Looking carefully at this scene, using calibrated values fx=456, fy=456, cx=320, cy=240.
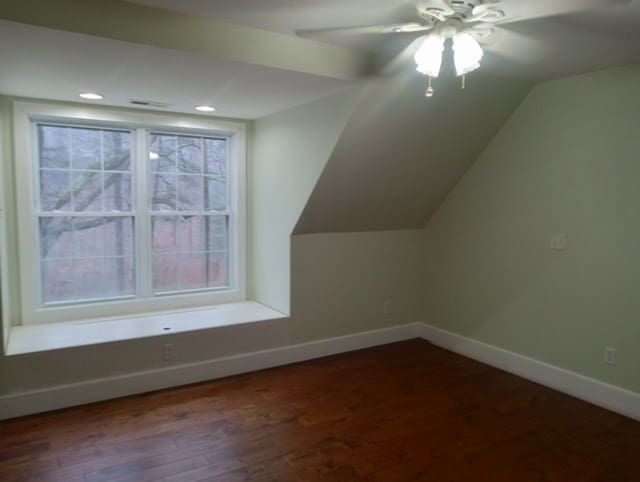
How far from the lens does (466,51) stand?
2.12 metres

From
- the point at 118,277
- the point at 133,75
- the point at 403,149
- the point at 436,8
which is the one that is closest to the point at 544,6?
the point at 436,8

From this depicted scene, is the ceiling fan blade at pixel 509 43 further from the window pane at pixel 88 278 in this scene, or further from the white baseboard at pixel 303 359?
the window pane at pixel 88 278

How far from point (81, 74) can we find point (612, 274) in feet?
11.9

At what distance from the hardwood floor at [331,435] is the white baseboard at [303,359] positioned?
9 centimetres

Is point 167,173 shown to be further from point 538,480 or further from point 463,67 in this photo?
point 538,480

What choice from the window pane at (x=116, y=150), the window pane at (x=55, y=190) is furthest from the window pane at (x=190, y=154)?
the window pane at (x=55, y=190)

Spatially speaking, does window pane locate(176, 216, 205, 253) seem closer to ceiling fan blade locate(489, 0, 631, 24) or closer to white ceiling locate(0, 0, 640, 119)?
white ceiling locate(0, 0, 640, 119)

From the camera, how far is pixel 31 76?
2.76 m

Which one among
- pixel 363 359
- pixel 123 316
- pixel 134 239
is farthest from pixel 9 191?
pixel 363 359

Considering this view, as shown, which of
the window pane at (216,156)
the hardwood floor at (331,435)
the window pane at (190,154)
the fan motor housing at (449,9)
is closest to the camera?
the fan motor housing at (449,9)

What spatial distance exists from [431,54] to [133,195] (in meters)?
2.80

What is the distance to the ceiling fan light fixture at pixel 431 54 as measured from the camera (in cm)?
216

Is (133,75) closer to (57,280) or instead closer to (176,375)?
(57,280)

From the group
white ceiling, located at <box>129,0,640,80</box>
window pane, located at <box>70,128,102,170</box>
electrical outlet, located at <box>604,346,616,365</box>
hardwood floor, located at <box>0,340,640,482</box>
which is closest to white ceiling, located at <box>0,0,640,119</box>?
white ceiling, located at <box>129,0,640,80</box>
